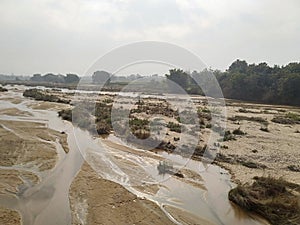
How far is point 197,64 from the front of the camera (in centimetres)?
1380

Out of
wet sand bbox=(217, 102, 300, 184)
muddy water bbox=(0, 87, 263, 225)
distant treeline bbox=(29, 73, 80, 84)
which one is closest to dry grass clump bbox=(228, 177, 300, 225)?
muddy water bbox=(0, 87, 263, 225)

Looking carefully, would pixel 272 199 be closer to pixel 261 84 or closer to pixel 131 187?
pixel 131 187

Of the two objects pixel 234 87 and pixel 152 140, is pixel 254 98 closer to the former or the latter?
pixel 234 87

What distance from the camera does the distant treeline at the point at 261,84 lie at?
50312mm

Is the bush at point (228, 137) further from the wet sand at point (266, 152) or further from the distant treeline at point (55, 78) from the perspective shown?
the distant treeline at point (55, 78)

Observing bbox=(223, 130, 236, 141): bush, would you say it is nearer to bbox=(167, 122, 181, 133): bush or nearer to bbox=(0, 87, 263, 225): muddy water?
bbox=(167, 122, 181, 133): bush

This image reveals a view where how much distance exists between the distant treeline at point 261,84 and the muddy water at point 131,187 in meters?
35.2

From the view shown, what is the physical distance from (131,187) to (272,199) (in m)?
4.54

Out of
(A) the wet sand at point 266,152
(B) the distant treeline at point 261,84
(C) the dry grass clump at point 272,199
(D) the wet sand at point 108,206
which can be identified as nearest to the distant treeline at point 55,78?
(B) the distant treeline at point 261,84

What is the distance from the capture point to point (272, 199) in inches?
358

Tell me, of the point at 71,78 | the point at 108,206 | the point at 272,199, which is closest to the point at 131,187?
the point at 108,206

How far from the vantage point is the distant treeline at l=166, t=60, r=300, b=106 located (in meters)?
50.3

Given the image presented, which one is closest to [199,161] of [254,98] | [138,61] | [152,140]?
[152,140]

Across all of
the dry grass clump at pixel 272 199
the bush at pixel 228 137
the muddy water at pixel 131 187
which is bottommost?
the muddy water at pixel 131 187
